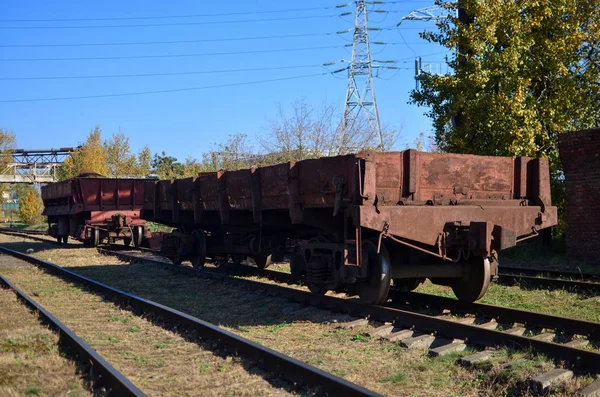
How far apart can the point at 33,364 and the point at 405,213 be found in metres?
4.49

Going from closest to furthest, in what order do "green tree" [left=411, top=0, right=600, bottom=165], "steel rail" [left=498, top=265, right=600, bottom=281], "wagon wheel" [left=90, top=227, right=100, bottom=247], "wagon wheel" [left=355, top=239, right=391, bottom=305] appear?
"wagon wheel" [left=355, top=239, right=391, bottom=305] < "steel rail" [left=498, top=265, right=600, bottom=281] < "green tree" [left=411, top=0, right=600, bottom=165] < "wagon wheel" [left=90, top=227, right=100, bottom=247]

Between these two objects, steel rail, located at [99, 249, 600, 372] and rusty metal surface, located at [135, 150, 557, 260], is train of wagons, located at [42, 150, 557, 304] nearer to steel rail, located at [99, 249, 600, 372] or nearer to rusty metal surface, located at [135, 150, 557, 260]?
rusty metal surface, located at [135, 150, 557, 260]

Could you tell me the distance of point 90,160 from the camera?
4897cm

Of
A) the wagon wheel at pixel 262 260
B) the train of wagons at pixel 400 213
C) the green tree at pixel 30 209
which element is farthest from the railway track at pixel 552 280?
the green tree at pixel 30 209

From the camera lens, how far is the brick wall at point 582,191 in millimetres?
14008

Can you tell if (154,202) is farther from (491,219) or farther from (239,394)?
(239,394)

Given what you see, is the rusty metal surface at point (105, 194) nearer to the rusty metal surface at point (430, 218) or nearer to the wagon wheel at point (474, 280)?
the wagon wheel at point (474, 280)

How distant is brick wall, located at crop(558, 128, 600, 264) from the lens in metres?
14.0

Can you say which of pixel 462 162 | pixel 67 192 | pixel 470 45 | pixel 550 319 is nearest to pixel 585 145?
pixel 470 45

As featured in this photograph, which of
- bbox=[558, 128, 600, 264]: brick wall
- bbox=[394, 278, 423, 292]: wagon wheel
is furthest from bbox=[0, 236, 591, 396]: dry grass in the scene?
bbox=[558, 128, 600, 264]: brick wall

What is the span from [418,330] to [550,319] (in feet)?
5.12

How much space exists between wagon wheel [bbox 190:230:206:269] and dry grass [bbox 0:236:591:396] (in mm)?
1681

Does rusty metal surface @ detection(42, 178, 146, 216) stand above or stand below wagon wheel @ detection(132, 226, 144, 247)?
above

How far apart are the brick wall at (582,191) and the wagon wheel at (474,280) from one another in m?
6.69
